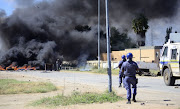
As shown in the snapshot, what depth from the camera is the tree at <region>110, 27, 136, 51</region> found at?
5742cm

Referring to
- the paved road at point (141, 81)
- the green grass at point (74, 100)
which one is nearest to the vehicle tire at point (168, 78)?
the paved road at point (141, 81)

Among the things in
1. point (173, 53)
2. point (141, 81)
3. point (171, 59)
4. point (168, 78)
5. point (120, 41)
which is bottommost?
point (141, 81)

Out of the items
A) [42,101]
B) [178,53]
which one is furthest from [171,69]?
[42,101]

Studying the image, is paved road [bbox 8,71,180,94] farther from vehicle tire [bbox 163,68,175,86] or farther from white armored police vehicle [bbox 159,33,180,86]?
white armored police vehicle [bbox 159,33,180,86]

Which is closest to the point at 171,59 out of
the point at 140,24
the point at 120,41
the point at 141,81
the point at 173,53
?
the point at 173,53

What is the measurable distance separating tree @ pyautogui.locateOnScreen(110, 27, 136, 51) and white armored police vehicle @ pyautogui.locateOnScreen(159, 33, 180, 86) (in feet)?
142

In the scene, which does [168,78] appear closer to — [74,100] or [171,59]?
[171,59]

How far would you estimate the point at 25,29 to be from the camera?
50.4 m

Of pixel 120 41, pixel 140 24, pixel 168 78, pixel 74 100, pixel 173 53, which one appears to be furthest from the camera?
pixel 120 41

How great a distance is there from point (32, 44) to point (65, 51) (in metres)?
8.64

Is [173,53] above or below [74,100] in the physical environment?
above

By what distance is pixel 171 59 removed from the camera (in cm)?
1269

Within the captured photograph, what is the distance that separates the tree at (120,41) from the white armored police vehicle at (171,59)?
43.2m

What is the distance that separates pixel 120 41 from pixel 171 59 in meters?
46.8
